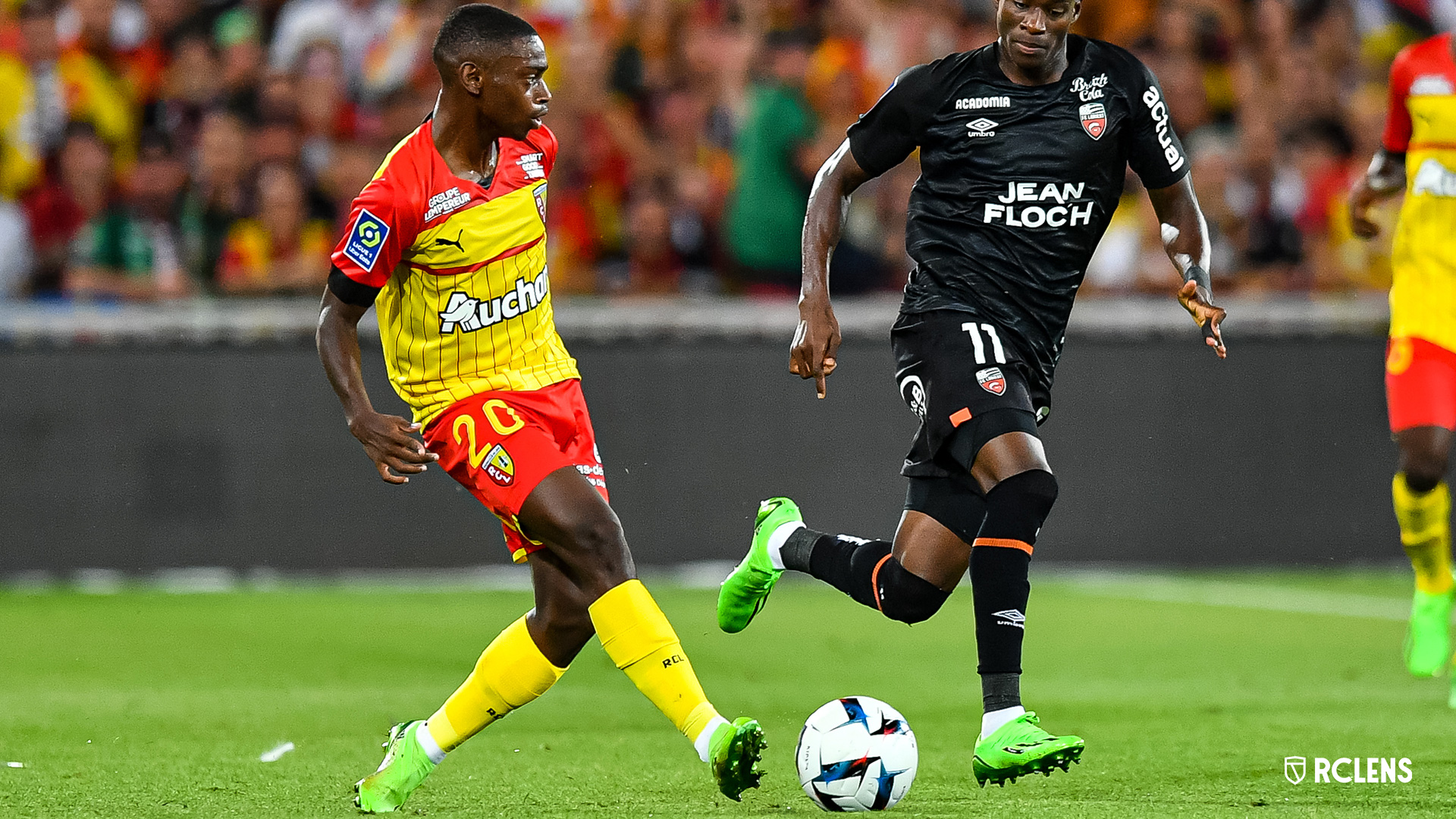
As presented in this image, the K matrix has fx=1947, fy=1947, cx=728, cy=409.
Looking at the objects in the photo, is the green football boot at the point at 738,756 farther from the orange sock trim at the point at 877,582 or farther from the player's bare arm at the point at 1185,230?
the player's bare arm at the point at 1185,230

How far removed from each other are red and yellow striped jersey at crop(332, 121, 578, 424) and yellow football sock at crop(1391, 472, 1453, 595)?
11.7ft

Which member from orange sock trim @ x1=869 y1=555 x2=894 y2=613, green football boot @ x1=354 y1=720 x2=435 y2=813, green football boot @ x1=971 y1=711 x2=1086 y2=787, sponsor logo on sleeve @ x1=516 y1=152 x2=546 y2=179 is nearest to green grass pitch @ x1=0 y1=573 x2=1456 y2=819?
green football boot @ x1=354 y1=720 x2=435 y2=813

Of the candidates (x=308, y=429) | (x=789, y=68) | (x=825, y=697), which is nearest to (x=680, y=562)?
(x=308, y=429)

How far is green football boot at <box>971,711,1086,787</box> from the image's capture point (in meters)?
4.94

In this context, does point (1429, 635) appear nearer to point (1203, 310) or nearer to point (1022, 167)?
point (1203, 310)

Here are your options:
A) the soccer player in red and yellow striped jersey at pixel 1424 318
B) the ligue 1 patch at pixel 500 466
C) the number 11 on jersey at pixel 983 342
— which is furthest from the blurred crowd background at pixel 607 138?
the ligue 1 patch at pixel 500 466

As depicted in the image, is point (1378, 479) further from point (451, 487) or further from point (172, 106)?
point (172, 106)

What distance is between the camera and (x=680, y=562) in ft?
39.9

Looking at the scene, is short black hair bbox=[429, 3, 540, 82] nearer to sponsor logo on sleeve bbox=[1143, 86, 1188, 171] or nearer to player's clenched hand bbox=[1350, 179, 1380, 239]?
sponsor logo on sleeve bbox=[1143, 86, 1188, 171]

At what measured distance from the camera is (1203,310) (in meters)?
5.70

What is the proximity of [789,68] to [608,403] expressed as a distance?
2402mm

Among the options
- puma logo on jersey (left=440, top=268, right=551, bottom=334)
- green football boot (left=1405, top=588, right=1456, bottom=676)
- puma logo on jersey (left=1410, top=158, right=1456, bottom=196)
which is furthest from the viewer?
puma logo on jersey (left=1410, top=158, right=1456, bottom=196)

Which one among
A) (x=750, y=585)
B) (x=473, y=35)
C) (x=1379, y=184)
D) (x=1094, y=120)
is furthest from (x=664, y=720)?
(x=1379, y=184)

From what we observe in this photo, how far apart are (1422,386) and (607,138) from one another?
6278 mm
